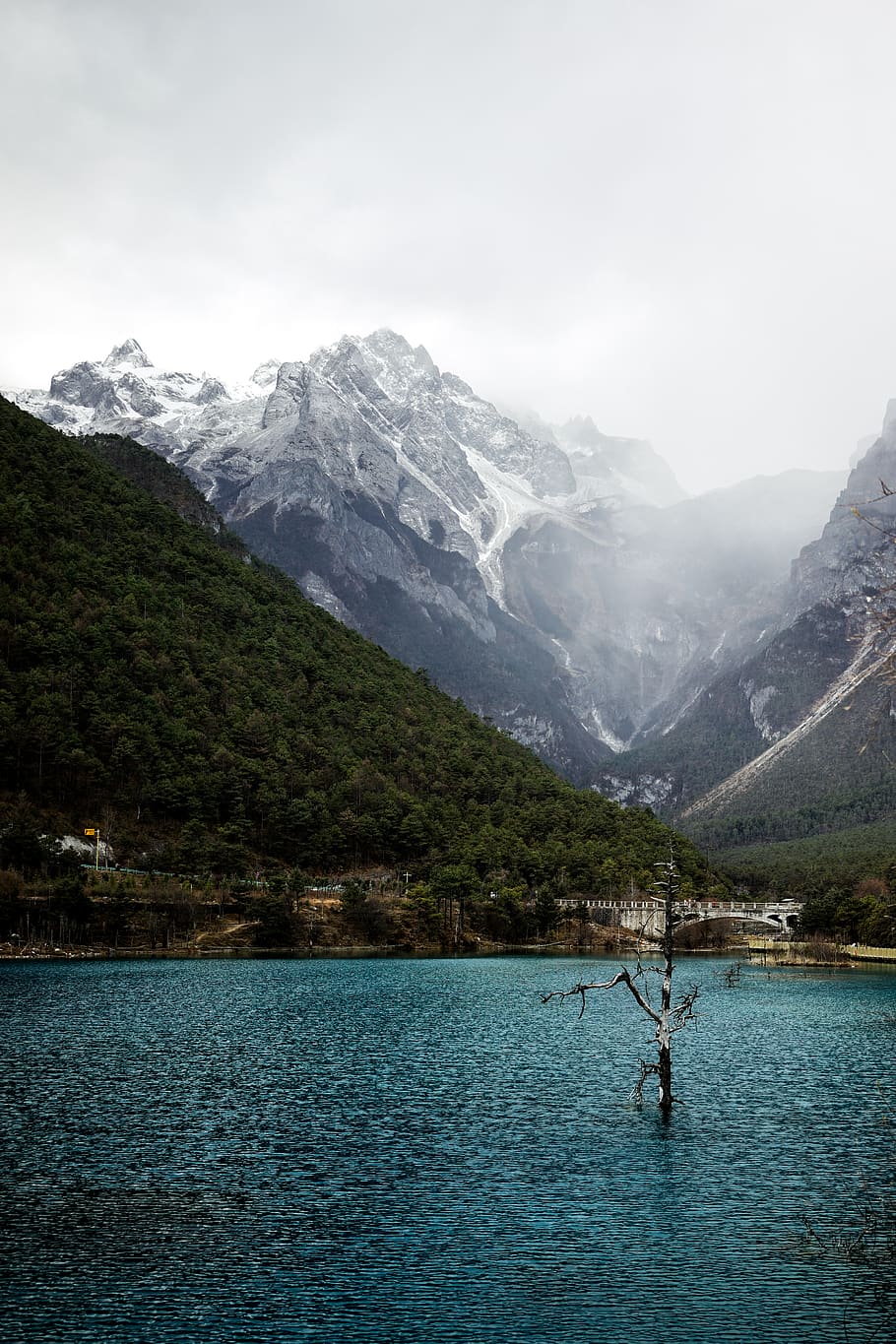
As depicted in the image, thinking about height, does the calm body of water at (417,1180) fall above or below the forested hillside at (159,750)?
below

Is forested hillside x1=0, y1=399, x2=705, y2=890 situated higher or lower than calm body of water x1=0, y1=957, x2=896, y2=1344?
higher

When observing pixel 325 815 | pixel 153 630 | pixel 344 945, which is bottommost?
pixel 344 945

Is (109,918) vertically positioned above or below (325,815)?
below

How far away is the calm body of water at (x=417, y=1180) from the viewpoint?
29016 millimetres

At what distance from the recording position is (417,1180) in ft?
136

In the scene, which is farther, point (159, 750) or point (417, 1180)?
point (159, 750)

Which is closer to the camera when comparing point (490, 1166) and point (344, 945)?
point (490, 1166)

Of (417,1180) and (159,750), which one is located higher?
(159,750)

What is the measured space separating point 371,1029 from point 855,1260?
2012 inches

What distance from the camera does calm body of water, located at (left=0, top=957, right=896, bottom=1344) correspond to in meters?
29.0

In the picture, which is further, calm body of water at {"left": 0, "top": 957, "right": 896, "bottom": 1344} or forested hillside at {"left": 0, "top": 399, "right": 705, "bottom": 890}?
forested hillside at {"left": 0, "top": 399, "right": 705, "bottom": 890}

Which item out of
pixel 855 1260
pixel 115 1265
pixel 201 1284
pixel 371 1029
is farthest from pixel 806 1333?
pixel 371 1029

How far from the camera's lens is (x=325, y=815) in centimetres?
17938

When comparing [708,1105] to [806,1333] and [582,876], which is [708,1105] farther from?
[582,876]
